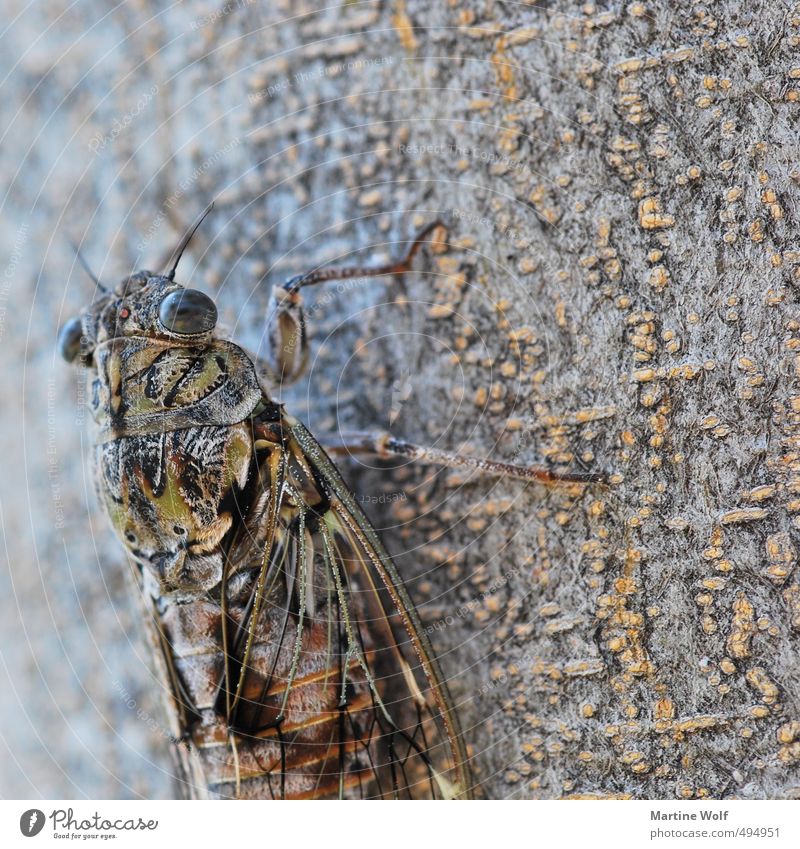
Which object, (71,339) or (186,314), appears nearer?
(186,314)

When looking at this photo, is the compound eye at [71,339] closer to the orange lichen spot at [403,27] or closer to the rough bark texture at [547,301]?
the rough bark texture at [547,301]

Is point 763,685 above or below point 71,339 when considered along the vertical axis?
below

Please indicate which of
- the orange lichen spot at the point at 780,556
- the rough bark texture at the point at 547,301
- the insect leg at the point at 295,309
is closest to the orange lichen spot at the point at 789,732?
the rough bark texture at the point at 547,301

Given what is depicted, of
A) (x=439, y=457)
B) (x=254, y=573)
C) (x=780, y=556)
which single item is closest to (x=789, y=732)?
(x=780, y=556)

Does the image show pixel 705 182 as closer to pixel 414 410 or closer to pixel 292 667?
pixel 414 410

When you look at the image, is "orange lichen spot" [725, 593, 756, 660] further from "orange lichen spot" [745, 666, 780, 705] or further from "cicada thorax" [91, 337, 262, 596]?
"cicada thorax" [91, 337, 262, 596]

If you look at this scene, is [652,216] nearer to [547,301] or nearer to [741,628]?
[547,301]

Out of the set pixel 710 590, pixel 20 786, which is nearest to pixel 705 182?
pixel 710 590
